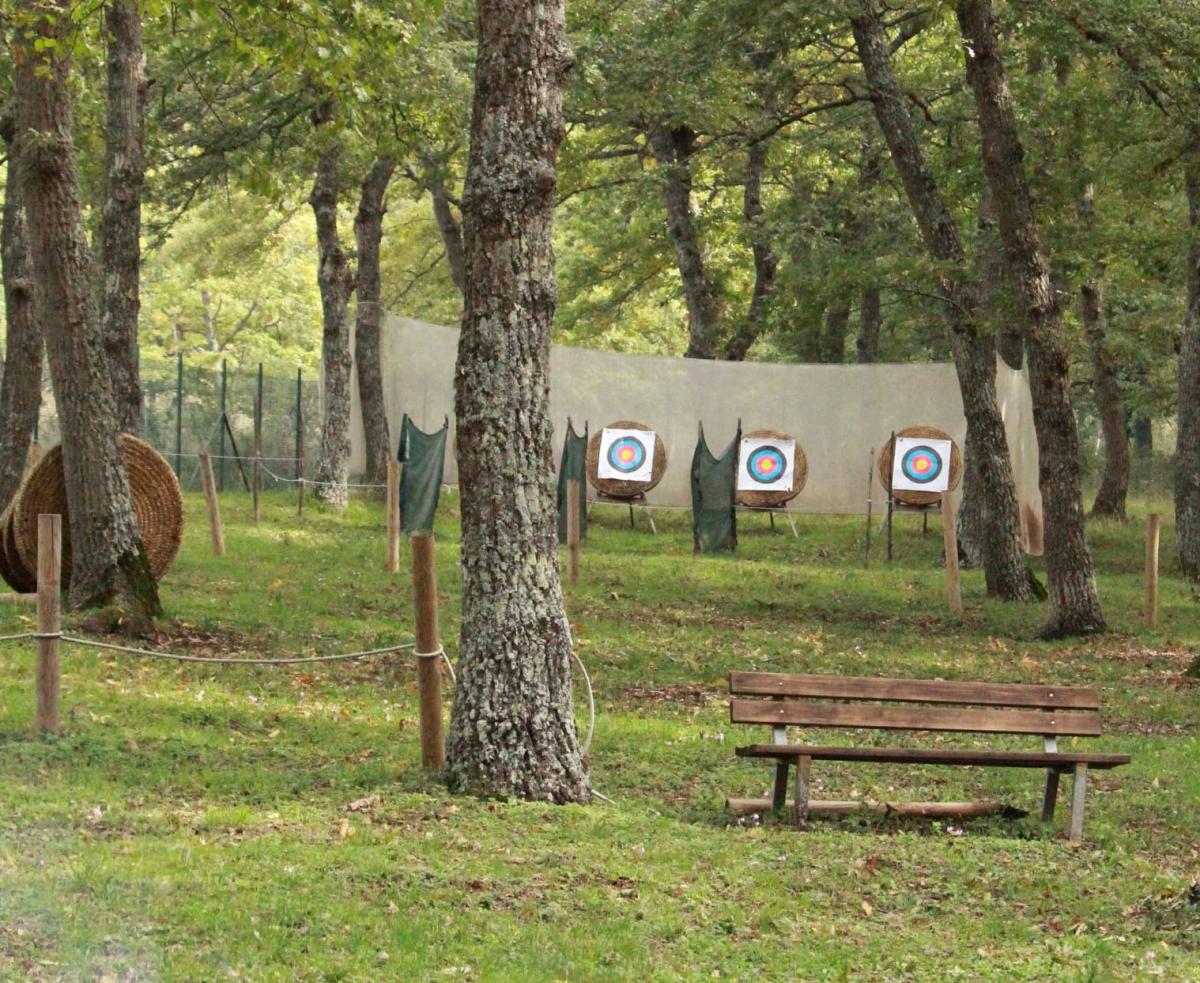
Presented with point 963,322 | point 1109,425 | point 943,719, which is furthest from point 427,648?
point 1109,425

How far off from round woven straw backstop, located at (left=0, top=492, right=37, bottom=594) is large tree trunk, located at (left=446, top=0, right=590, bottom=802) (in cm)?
613

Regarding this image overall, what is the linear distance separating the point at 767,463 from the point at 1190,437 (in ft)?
20.8

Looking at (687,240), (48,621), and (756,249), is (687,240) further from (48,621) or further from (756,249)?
(48,621)

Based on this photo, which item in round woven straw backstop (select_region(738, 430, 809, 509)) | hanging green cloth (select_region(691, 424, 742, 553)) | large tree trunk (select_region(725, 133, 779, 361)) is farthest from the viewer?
round woven straw backstop (select_region(738, 430, 809, 509))

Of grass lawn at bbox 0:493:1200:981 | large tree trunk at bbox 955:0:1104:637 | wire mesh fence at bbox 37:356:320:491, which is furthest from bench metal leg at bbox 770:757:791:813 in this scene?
wire mesh fence at bbox 37:356:320:491

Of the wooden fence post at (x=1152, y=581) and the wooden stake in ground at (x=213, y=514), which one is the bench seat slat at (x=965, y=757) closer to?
the wooden fence post at (x=1152, y=581)

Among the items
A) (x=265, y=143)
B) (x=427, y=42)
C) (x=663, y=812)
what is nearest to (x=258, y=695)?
(x=663, y=812)

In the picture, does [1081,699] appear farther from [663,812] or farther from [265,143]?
[265,143]

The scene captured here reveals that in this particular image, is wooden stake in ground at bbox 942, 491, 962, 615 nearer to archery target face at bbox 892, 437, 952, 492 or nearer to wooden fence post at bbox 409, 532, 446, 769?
archery target face at bbox 892, 437, 952, 492

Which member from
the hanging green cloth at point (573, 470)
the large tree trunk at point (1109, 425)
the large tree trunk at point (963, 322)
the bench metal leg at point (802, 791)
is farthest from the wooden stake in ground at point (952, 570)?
the large tree trunk at point (1109, 425)

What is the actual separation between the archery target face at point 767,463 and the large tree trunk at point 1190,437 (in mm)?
5847

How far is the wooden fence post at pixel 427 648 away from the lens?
884cm

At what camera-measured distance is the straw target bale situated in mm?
13320

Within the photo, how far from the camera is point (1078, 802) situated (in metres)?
8.75
